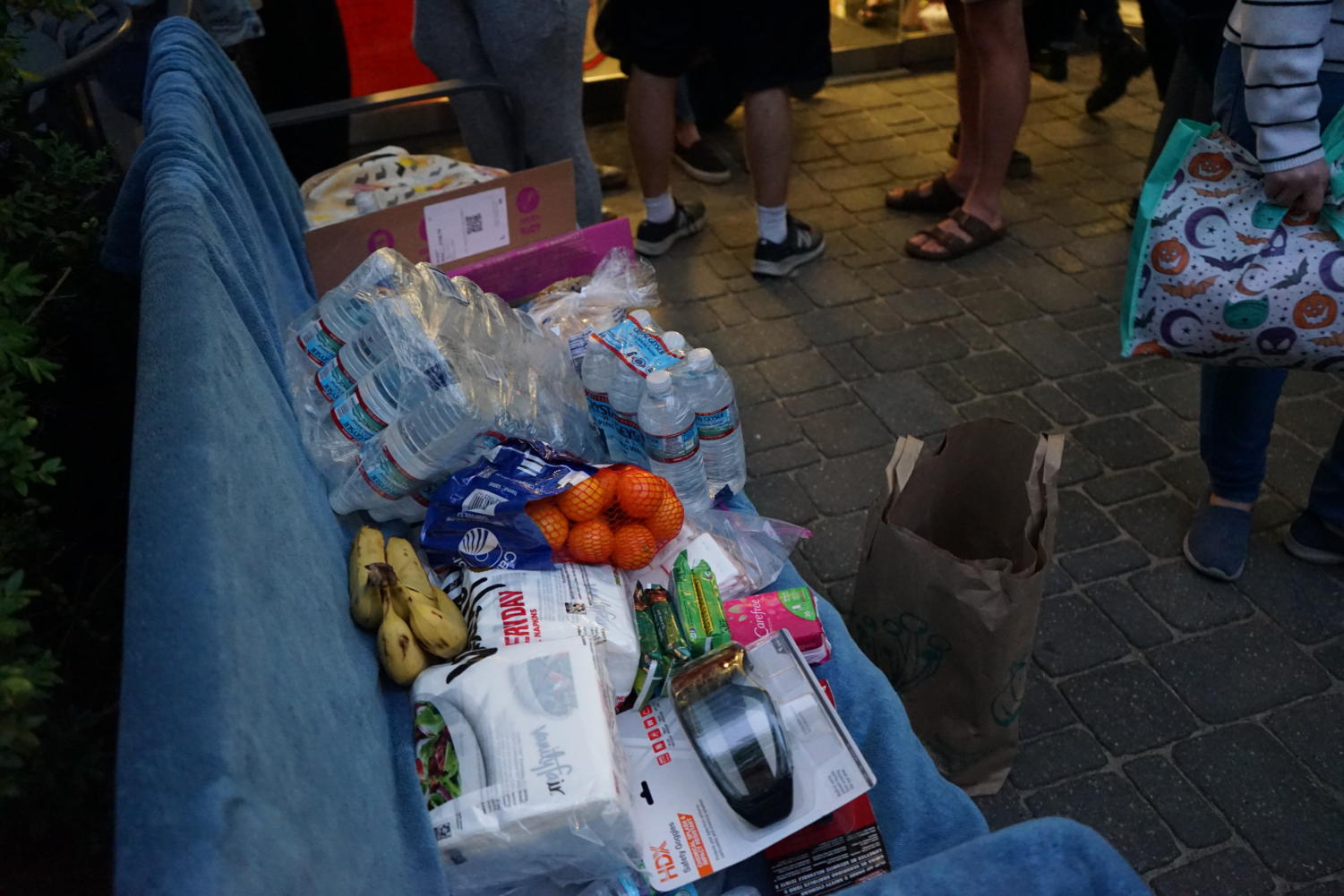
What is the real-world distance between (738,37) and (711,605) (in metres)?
2.57

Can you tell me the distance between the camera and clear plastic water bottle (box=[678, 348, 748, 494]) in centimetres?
176

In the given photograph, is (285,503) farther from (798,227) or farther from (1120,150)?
(1120,150)

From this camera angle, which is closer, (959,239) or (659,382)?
(659,382)

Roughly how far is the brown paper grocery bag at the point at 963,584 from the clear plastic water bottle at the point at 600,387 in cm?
53

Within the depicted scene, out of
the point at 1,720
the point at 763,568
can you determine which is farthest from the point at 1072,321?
the point at 1,720

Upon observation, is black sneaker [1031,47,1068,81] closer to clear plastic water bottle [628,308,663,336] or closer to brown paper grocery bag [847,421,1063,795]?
brown paper grocery bag [847,421,1063,795]

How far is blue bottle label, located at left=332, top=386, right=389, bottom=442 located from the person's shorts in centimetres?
231

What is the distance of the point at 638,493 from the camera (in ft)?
4.99

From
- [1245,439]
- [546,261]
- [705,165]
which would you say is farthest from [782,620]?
[705,165]

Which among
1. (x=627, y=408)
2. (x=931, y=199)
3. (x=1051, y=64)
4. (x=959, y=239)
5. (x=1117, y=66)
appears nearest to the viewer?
(x=627, y=408)

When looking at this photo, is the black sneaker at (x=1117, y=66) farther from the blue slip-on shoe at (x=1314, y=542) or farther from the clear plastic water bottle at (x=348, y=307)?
the clear plastic water bottle at (x=348, y=307)

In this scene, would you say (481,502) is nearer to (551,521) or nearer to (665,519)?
(551,521)

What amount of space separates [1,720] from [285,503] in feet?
1.30

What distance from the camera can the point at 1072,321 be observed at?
11.7ft
